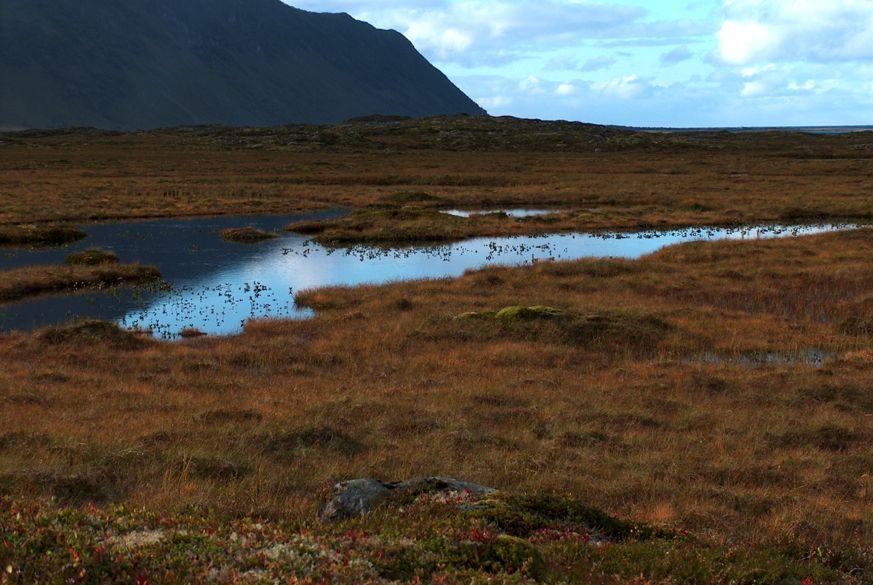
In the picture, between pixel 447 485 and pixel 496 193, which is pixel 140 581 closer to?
pixel 447 485

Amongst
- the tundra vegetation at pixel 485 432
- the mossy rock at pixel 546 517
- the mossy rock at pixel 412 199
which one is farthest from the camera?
the mossy rock at pixel 412 199

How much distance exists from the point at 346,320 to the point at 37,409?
12336mm

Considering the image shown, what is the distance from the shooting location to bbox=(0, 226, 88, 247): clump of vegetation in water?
43.7 m

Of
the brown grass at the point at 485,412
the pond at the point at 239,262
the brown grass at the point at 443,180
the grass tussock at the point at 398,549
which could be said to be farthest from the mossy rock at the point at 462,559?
the brown grass at the point at 443,180

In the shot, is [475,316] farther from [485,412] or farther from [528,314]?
[485,412]

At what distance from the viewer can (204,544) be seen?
6.82m

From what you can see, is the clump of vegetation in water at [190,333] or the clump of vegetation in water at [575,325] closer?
the clump of vegetation in water at [575,325]

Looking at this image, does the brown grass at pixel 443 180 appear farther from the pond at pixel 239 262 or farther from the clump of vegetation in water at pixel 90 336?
the clump of vegetation in water at pixel 90 336

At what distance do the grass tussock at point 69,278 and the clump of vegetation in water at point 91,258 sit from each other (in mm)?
961

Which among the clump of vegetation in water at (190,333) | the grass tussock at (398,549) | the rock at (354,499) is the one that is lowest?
the clump of vegetation in water at (190,333)

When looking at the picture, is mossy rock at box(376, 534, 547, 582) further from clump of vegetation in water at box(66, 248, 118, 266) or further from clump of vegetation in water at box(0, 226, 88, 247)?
clump of vegetation in water at box(0, 226, 88, 247)

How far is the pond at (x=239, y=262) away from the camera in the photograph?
28.8m

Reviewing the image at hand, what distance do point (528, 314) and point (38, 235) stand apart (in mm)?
33957

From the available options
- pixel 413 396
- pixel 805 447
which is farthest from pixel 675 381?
pixel 413 396
